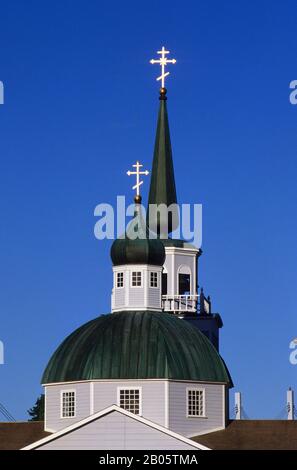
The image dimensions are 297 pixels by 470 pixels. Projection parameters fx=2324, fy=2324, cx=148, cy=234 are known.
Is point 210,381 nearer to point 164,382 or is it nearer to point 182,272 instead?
point 164,382

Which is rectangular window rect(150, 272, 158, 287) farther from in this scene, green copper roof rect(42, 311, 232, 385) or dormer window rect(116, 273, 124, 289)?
green copper roof rect(42, 311, 232, 385)

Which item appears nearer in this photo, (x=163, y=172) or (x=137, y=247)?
(x=137, y=247)

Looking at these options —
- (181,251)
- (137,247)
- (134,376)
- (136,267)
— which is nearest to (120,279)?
(136,267)

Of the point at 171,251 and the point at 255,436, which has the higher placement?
the point at 171,251

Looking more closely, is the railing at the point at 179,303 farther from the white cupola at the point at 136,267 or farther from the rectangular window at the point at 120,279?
the rectangular window at the point at 120,279

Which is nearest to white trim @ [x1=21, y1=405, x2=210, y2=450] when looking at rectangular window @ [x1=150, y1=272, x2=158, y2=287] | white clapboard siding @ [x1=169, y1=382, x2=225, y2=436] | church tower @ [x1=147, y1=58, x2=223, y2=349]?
white clapboard siding @ [x1=169, y1=382, x2=225, y2=436]

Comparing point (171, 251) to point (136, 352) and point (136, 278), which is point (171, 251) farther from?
point (136, 352)

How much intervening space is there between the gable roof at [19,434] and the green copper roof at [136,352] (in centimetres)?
255

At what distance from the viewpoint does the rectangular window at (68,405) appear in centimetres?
11069

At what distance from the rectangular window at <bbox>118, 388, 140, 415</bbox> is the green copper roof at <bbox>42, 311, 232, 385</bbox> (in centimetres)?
67

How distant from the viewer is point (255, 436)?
110 meters

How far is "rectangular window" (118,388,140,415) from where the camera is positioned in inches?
4304

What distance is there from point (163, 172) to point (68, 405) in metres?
27.6
